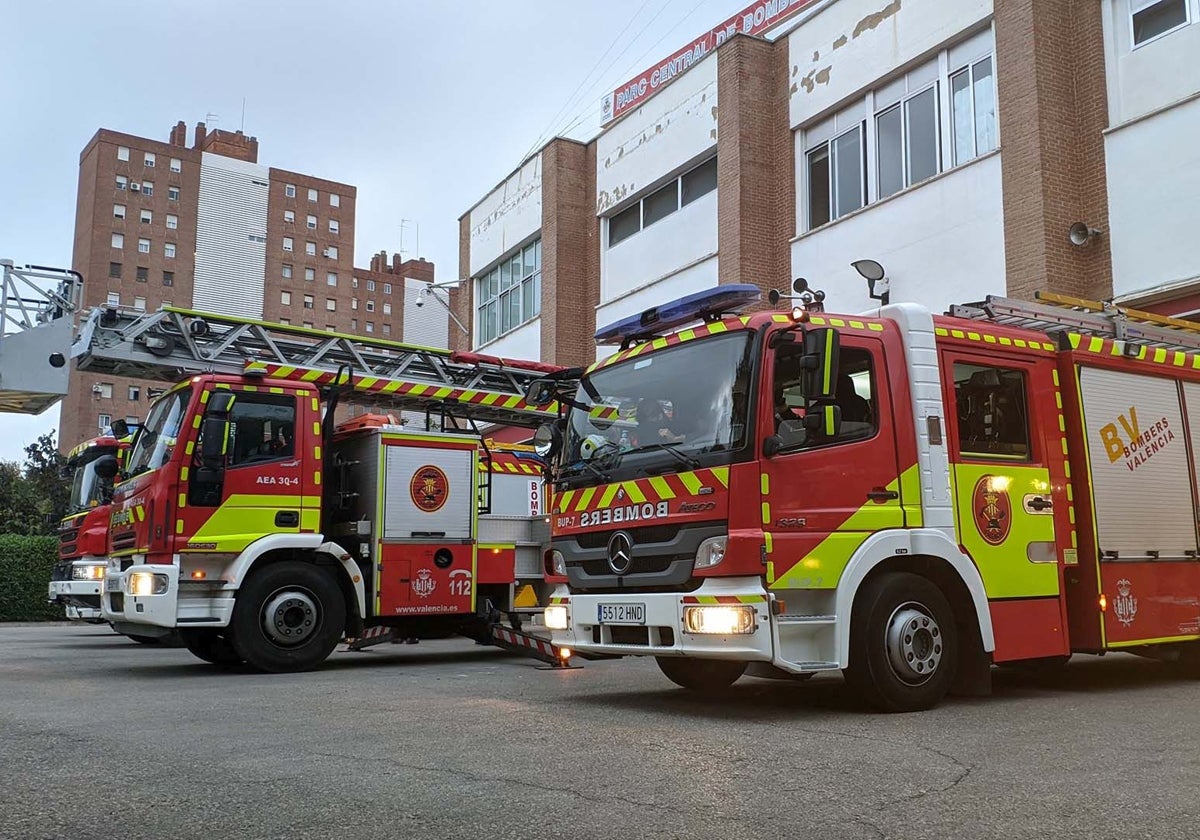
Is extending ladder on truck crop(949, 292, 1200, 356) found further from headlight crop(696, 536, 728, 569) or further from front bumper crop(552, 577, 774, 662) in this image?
front bumper crop(552, 577, 774, 662)

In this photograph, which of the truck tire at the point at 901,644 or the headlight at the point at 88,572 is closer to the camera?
the truck tire at the point at 901,644

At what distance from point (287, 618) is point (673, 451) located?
5232 mm

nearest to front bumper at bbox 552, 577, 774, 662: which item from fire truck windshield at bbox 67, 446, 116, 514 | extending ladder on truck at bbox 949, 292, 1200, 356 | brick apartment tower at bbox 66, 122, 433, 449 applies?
extending ladder on truck at bbox 949, 292, 1200, 356

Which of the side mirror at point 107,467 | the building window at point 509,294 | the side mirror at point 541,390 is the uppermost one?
the building window at point 509,294

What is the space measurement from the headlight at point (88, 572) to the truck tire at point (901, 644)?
10302 millimetres

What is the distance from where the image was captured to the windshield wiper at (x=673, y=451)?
6.85 m

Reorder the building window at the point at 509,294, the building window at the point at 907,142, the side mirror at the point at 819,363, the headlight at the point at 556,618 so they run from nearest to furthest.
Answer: the side mirror at the point at 819,363
the headlight at the point at 556,618
the building window at the point at 907,142
the building window at the point at 509,294

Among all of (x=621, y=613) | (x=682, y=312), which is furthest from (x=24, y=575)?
(x=682, y=312)

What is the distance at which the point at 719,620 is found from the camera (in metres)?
6.57

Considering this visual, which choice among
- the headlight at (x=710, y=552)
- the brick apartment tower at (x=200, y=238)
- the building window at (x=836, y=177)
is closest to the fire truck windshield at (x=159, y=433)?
the headlight at (x=710, y=552)

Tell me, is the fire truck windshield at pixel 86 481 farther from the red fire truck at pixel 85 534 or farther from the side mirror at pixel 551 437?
the side mirror at pixel 551 437

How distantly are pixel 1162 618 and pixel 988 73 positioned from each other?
973 cm

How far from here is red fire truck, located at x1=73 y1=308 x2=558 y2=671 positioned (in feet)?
33.3

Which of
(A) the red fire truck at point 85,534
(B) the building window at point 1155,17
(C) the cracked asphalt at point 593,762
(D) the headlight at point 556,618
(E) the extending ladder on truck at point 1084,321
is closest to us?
(C) the cracked asphalt at point 593,762
